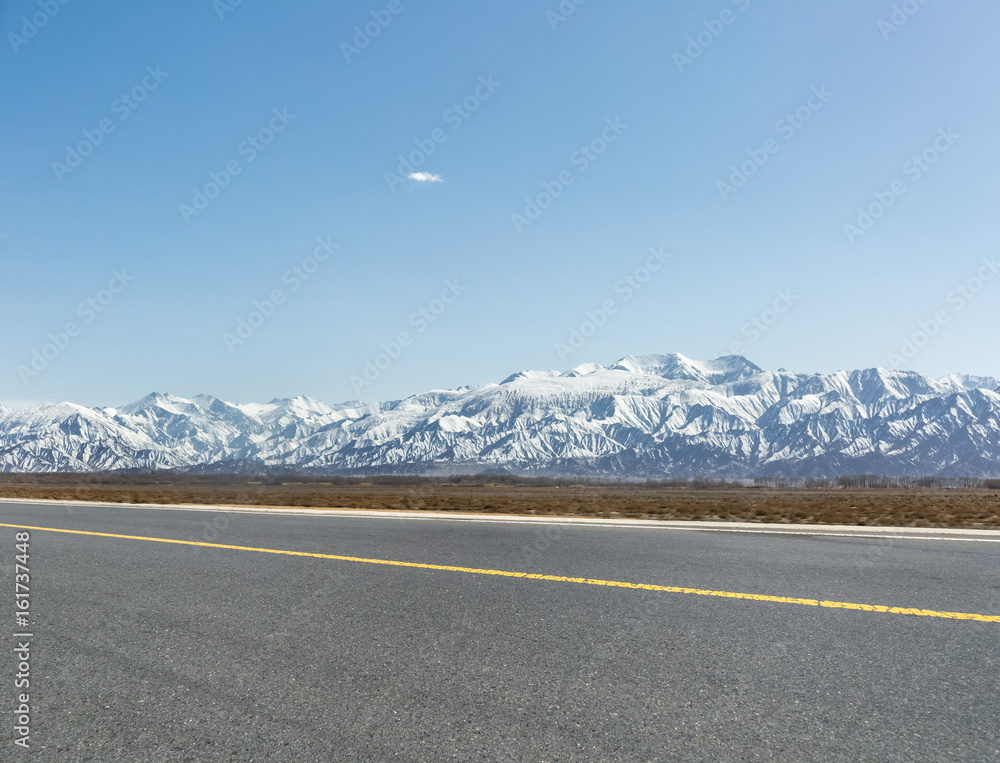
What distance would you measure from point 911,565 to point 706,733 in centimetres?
699

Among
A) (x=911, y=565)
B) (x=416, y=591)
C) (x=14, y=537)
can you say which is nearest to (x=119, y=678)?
(x=416, y=591)

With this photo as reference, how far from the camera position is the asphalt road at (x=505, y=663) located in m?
3.78

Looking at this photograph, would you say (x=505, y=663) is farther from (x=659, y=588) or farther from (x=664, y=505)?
(x=664, y=505)

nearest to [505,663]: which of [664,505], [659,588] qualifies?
[659,588]

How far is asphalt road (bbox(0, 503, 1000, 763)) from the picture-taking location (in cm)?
378

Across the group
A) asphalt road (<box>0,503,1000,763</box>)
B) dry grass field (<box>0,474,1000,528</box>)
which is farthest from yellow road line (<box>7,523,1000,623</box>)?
dry grass field (<box>0,474,1000,528</box>)

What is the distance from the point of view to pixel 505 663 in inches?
196

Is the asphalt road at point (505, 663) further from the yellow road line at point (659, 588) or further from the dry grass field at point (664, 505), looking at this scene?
the dry grass field at point (664, 505)

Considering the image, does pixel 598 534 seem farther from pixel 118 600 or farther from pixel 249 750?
pixel 249 750

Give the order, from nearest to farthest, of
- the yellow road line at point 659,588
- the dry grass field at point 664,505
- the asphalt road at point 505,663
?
the asphalt road at point 505,663
the yellow road line at point 659,588
the dry grass field at point 664,505

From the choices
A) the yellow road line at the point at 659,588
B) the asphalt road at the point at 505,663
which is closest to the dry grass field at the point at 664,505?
the asphalt road at the point at 505,663

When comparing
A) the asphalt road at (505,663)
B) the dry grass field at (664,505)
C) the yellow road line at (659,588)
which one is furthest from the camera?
the dry grass field at (664,505)

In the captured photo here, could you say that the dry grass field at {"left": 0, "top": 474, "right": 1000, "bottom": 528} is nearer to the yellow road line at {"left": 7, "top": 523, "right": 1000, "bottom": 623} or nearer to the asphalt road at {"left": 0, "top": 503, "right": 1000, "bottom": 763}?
the asphalt road at {"left": 0, "top": 503, "right": 1000, "bottom": 763}

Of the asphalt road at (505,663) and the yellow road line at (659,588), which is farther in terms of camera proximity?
the yellow road line at (659,588)
